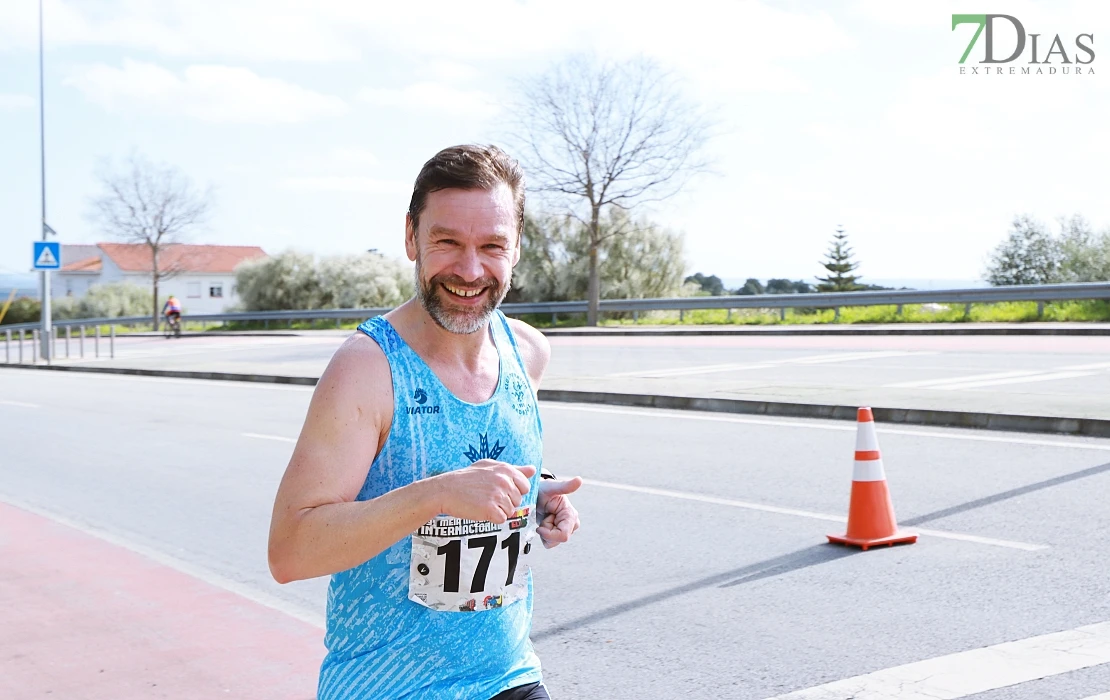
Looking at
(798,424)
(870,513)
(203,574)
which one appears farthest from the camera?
(798,424)

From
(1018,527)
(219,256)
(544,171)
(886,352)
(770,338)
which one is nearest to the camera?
(1018,527)

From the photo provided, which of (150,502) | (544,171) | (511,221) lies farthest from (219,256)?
(511,221)

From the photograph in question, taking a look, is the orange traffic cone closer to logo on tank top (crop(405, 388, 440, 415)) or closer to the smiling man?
the smiling man

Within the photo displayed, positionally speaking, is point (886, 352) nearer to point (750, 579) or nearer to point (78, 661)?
point (750, 579)

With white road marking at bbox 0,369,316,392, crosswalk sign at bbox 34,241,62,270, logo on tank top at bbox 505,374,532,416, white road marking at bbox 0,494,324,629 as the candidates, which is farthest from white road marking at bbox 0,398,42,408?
logo on tank top at bbox 505,374,532,416

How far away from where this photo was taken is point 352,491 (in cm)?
199

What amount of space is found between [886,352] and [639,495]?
13472 mm

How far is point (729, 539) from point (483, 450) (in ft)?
16.5

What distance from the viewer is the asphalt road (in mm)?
4863

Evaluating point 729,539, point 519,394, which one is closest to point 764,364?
point 729,539

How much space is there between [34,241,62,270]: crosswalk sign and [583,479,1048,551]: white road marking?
2195cm

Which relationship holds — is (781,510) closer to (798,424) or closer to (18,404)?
(798,424)

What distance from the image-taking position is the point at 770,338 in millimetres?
26938

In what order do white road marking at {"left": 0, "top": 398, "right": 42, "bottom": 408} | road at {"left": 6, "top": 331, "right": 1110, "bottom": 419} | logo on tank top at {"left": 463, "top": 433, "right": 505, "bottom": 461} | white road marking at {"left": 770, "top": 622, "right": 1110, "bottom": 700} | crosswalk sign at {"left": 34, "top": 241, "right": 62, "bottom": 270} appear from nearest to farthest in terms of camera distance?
logo on tank top at {"left": 463, "top": 433, "right": 505, "bottom": 461} → white road marking at {"left": 770, "top": 622, "right": 1110, "bottom": 700} → road at {"left": 6, "top": 331, "right": 1110, "bottom": 419} → white road marking at {"left": 0, "top": 398, "right": 42, "bottom": 408} → crosswalk sign at {"left": 34, "top": 241, "right": 62, "bottom": 270}
